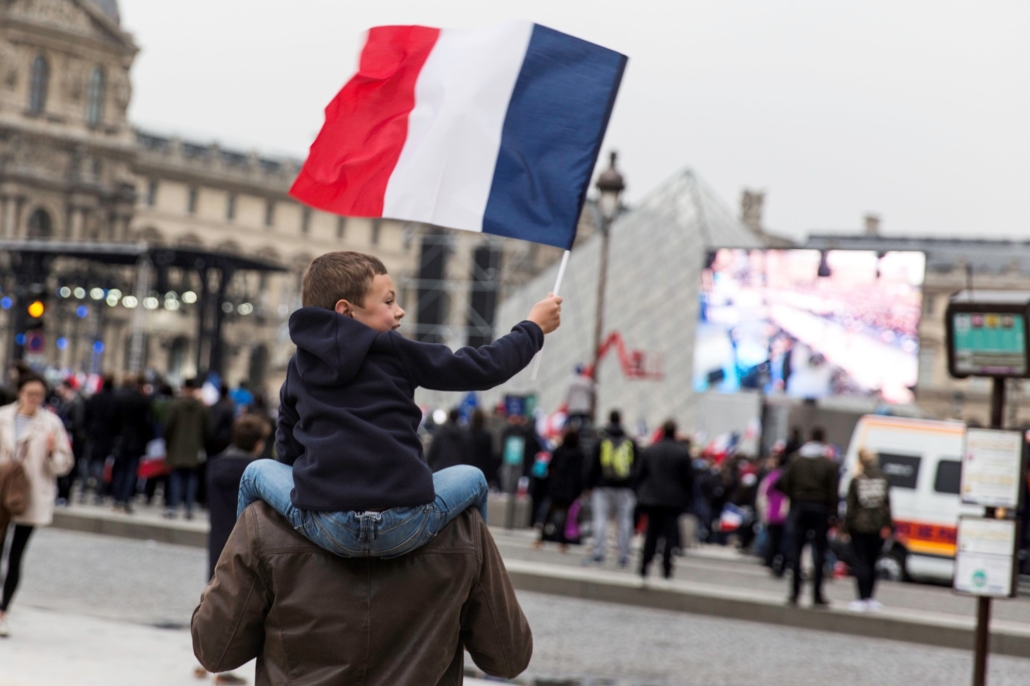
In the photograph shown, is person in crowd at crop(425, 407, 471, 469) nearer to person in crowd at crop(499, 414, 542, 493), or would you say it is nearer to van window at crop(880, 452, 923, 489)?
person in crowd at crop(499, 414, 542, 493)

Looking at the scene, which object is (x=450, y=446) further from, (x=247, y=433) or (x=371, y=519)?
(x=371, y=519)

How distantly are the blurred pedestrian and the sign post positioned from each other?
8.66 m

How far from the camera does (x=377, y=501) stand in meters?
2.62

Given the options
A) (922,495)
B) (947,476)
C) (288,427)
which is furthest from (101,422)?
(288,427)

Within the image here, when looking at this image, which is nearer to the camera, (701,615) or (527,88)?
(527,88)

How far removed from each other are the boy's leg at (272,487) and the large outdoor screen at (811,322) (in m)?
23.6

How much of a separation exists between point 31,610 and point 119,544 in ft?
18.1

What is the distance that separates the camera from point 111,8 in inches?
2665

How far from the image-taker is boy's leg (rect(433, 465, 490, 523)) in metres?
2.70

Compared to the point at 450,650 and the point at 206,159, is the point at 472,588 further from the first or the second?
the point at 206,159

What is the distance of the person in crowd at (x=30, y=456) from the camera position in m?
7.53

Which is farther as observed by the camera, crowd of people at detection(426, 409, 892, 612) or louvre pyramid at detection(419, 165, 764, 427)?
louvre pyramid at detection(419, 165, 764, 427)

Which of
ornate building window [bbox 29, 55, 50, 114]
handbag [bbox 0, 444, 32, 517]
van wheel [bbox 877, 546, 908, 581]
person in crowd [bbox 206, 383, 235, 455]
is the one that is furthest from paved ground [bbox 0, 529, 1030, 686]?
ornate building window [bbox 29, 55, 50, 114]

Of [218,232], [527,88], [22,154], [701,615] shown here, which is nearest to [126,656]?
[527,88]
